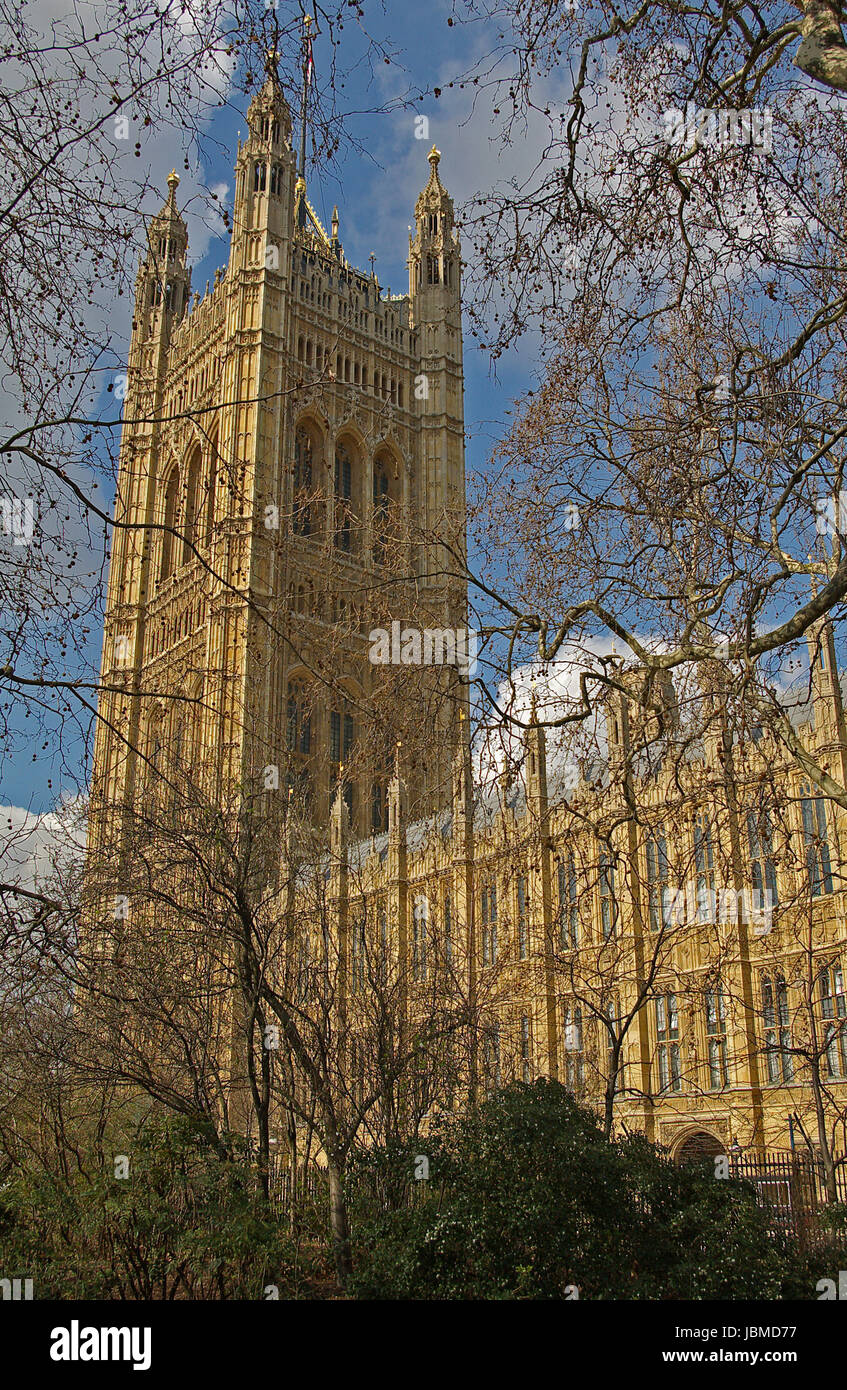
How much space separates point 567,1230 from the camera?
28.4 ft

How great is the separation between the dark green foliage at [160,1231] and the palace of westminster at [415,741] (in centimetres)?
334

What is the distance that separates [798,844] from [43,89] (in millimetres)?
20760

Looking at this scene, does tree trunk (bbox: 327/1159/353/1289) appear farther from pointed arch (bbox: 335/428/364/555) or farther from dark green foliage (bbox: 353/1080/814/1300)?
pointed arch (bbox: 335/428/364/555)

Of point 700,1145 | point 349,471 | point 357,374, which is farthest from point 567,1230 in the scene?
point 357,374

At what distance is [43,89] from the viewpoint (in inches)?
261

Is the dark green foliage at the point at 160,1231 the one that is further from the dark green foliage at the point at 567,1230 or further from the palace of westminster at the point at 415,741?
the palace of westminster at the point at 415,741

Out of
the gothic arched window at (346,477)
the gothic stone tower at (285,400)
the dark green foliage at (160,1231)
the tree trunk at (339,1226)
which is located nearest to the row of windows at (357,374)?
the gothic stone tower at (285,400)

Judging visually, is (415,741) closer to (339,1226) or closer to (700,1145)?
(339,1226)

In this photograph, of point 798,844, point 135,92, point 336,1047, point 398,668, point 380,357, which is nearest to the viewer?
point 135,92

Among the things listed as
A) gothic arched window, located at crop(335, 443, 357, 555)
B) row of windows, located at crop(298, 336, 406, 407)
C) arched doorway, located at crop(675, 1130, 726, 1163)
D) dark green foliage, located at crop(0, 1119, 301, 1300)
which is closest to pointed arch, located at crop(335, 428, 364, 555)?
gothic arched window, located at crop(335, 443, 357, 555)

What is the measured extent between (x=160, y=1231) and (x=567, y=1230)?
3.54 meters
